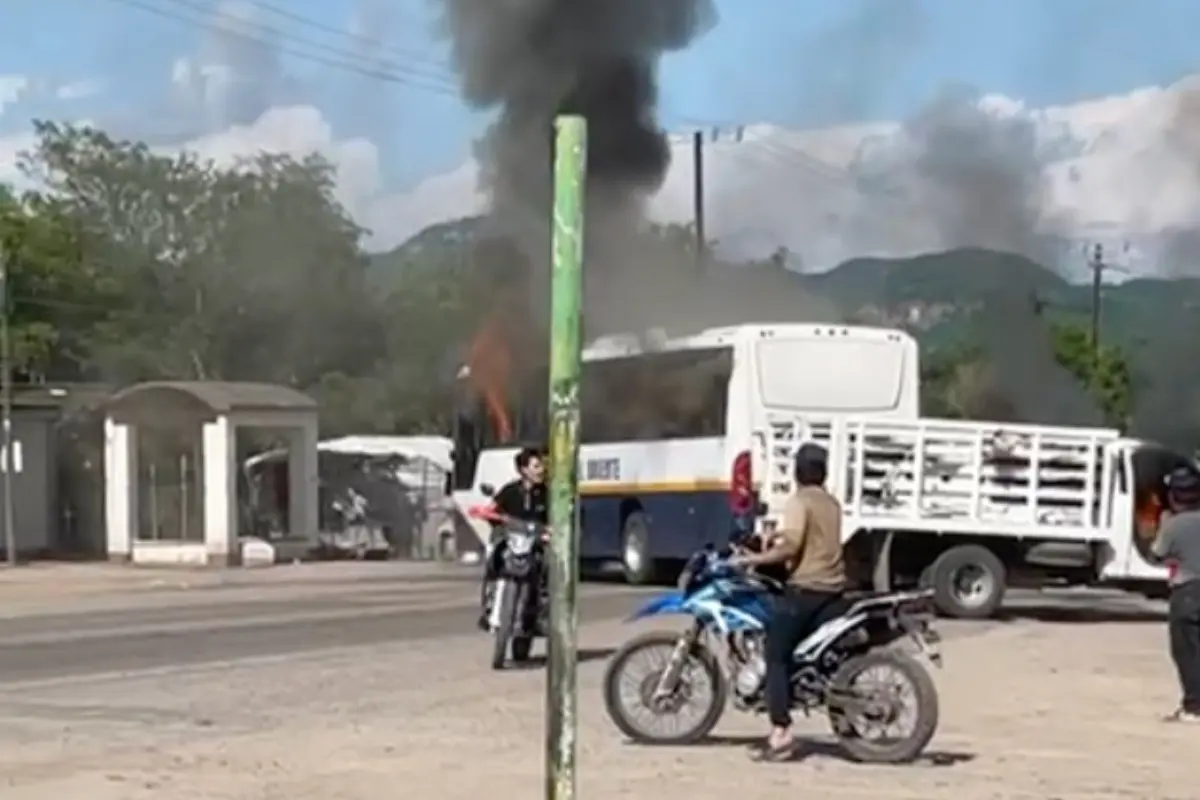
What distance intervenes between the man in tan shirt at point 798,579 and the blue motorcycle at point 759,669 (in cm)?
8

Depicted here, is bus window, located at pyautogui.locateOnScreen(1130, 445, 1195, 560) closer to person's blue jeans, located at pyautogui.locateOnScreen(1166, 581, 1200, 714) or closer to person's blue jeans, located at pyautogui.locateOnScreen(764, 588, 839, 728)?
person's blue jeans, located at pyautogui.locateOnScreen(1166, 581, 1200, 714)

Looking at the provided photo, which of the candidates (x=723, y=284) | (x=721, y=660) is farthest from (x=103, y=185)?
(x=721, y=660)

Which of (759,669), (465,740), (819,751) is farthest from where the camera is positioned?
(465,740)

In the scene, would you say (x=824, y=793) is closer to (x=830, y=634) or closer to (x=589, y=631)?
(x=830, y=634)

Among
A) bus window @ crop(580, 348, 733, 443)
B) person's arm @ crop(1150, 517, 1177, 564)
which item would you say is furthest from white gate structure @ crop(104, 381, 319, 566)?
person's arm @ crop(1150, 517, 1177, 564)

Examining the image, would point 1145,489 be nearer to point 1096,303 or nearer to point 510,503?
point 510,503

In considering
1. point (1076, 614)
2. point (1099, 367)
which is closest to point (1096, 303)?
point (1099, 367)

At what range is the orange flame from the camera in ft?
116

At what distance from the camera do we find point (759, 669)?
1284 cm

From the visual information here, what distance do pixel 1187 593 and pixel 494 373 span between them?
21.4 m

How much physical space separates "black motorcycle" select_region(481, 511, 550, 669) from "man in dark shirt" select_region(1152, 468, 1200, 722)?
4988 millimetres

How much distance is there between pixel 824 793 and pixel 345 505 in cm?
3393

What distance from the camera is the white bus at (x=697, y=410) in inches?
1166

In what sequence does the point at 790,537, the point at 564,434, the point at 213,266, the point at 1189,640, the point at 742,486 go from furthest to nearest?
the point at 213,266
the point at 742,486
the point at 1189,640
the point at 790,537
the point at 564,434
